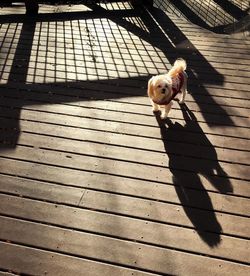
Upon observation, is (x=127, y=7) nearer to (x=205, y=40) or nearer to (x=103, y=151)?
(x=205, y=40)

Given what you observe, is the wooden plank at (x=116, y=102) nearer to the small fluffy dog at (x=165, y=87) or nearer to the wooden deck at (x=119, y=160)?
the wooden deck at (x=119, y=160)

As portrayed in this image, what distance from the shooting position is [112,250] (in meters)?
3.36

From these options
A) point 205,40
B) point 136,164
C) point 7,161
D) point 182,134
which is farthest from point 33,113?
point 205,40

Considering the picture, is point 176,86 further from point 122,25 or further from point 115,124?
point 122,25

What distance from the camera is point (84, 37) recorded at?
737 cm

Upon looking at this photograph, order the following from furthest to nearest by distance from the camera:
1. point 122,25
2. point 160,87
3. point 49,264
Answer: point 122,25 → point 160,87 → point 49,264

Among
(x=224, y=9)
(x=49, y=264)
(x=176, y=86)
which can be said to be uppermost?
(x=176, y=86)

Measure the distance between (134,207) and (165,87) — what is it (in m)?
1.67

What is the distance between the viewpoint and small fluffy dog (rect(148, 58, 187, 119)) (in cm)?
466

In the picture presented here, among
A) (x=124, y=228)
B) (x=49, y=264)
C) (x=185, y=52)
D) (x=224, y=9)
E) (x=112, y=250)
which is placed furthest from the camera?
(x=224, y=9)

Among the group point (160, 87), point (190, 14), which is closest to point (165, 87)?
point (160, 87)

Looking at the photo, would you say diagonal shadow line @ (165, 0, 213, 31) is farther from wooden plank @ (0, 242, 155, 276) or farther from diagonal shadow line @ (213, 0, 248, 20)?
wooden plank @ (0, 242, 155, 276)

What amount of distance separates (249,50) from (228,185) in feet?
12.7

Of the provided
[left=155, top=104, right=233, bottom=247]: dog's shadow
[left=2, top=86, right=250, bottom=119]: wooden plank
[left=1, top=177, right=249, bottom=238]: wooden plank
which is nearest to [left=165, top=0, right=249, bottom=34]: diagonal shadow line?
[left=2, top=86, right=250, bottom=119]: wooden plank
